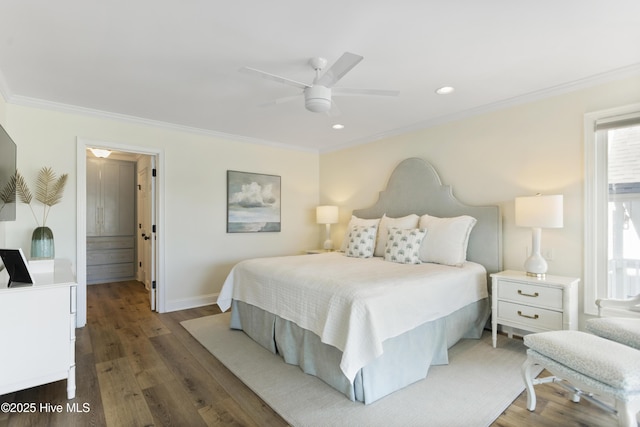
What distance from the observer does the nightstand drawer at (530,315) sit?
2512mm

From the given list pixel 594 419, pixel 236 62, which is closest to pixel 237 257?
pixel 236 62

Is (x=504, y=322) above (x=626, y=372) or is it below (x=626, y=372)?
below

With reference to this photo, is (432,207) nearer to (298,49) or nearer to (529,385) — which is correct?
(529,385)

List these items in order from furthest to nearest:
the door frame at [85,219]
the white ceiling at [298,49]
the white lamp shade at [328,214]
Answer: the white lamp shade at [328,214]
the door frame at [85,219]
the white ceiling at [298,49]

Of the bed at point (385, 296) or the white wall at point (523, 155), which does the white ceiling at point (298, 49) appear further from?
the bed at point (385, 296)

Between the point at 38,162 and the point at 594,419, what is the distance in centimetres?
506

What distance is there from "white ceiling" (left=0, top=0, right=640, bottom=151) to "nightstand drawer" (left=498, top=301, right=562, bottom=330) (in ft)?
6.47

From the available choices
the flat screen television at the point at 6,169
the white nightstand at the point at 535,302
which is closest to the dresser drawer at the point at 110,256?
the flat screen television at the point at 6,169

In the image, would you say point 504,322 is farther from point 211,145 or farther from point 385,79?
point 211,145

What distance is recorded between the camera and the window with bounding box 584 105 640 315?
257 centimetres

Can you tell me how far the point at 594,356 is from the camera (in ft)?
5.33

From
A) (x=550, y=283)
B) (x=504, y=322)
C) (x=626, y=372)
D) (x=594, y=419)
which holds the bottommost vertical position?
(x=594, y=419)

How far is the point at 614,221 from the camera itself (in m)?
2.65

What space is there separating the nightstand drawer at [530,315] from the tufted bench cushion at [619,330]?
0.36 metres
